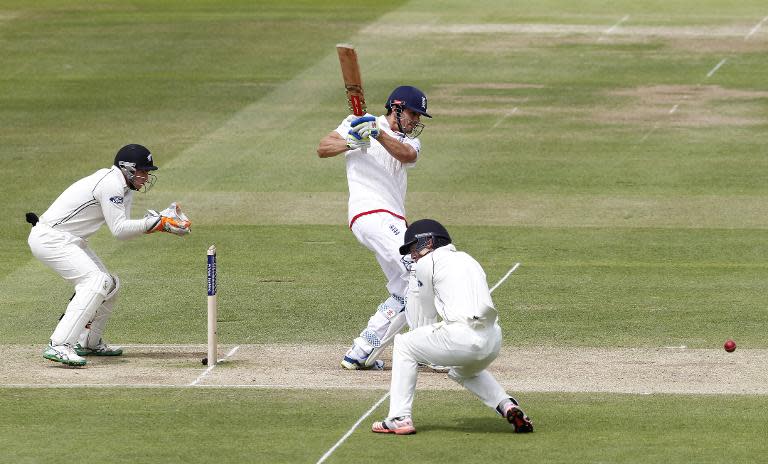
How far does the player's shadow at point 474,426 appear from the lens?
10.9 metres

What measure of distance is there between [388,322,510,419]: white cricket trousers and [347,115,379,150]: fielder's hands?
238cm

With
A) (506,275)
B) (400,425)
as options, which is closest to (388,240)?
(400,425)

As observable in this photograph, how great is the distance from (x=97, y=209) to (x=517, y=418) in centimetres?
462

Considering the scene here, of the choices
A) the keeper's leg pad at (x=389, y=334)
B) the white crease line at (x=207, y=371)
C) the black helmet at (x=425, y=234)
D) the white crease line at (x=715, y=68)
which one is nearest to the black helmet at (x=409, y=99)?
the keeper's leg pad at (x=389, y=334)

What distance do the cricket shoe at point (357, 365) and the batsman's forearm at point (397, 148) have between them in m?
1.74

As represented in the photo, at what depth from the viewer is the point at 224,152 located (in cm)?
2378

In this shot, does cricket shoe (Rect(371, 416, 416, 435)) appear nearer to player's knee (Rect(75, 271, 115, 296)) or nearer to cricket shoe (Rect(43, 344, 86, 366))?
cricket shoe (Rect(43, 344, 86, 366))

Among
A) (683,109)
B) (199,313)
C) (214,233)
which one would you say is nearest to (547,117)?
(683,109)

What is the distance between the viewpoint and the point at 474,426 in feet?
36.3

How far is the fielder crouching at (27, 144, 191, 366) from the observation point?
13.0 metres

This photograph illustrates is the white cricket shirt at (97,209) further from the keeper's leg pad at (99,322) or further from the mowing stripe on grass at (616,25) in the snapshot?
the mowing stripe on grass at (616,25)

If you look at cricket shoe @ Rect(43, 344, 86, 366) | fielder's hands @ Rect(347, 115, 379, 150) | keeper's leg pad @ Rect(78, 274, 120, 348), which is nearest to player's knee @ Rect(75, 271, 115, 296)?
keeper's leg pad @ Rect(78, 274, 120, 348)

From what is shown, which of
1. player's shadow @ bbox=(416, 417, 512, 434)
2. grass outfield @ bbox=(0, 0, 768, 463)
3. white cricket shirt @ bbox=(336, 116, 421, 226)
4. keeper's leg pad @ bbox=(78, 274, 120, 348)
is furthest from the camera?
keeper's leg pad @ bbox=(78, 274, 120, 348)

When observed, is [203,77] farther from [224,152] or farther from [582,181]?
[582,181]
